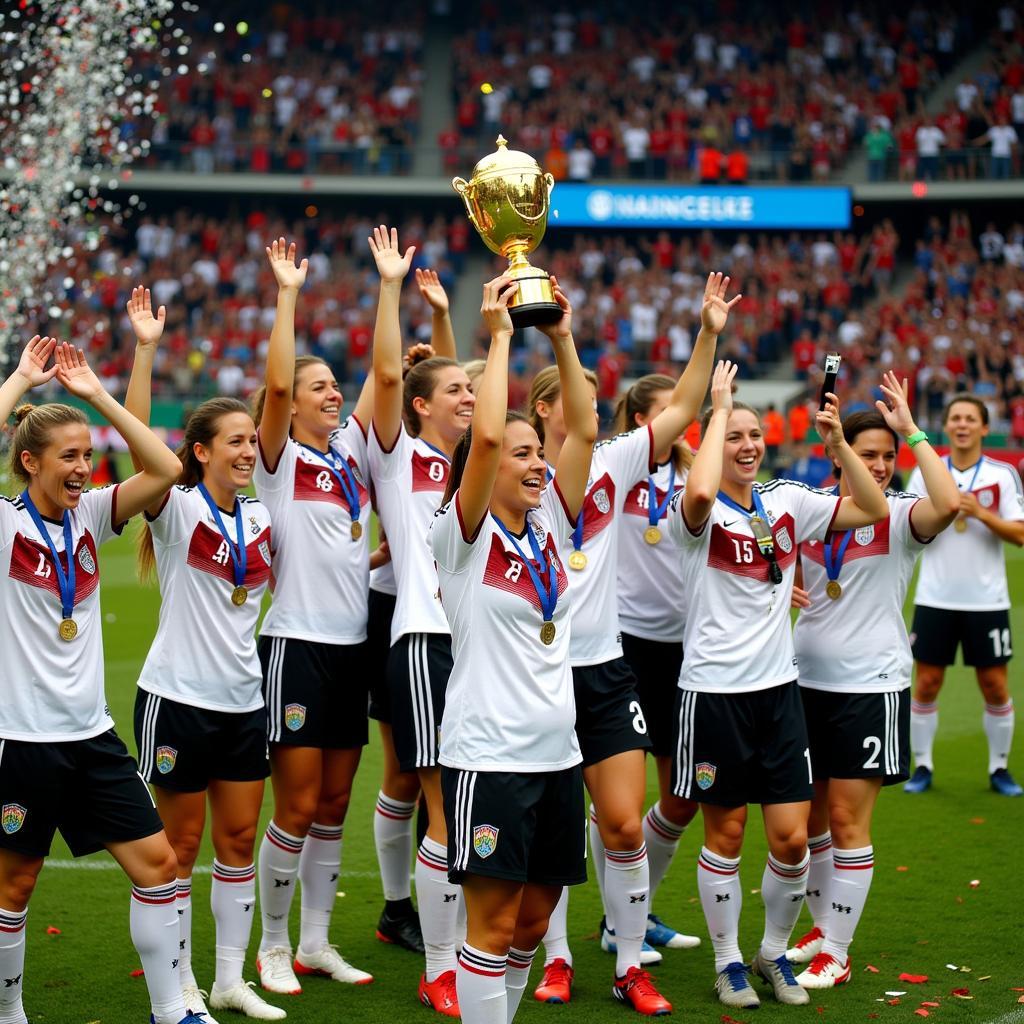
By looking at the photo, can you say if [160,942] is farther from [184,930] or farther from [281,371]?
[281,371]

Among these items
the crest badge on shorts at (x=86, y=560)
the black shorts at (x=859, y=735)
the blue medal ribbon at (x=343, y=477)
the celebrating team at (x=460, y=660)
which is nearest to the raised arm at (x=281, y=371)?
the celebrating team at (x=460, y=660)

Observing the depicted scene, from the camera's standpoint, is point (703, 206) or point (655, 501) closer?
point (655, 501)

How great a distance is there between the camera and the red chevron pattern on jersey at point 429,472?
228 inches

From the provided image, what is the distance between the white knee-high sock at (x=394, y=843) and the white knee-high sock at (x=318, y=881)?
0.32m

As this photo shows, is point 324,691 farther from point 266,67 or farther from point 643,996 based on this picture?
point 266,67

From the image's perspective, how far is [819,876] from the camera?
5906mm

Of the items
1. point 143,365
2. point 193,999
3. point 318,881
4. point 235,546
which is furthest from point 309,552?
point 193,999

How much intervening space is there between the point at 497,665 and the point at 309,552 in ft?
4.87

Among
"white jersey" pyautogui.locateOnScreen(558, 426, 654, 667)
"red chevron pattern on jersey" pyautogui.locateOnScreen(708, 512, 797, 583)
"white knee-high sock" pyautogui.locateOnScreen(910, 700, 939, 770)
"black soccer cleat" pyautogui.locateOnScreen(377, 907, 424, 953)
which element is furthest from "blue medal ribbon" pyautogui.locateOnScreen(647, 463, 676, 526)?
"white knee-high sock" pyautogui.locateOnScreen(910, 700, 939, 770)

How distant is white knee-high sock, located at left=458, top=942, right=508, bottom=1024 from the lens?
426 centimetres

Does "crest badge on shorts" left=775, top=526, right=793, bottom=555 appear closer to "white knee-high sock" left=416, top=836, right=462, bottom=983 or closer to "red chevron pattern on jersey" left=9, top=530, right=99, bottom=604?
"white knee-high sock" left=416, top=836, right=462, bottom=983

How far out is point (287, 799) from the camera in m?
5.57

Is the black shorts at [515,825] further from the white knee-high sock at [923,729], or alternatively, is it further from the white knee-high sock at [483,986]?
the white knee-high sock at [923,729]

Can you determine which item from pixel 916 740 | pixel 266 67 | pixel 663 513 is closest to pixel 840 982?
pixel 663 513
